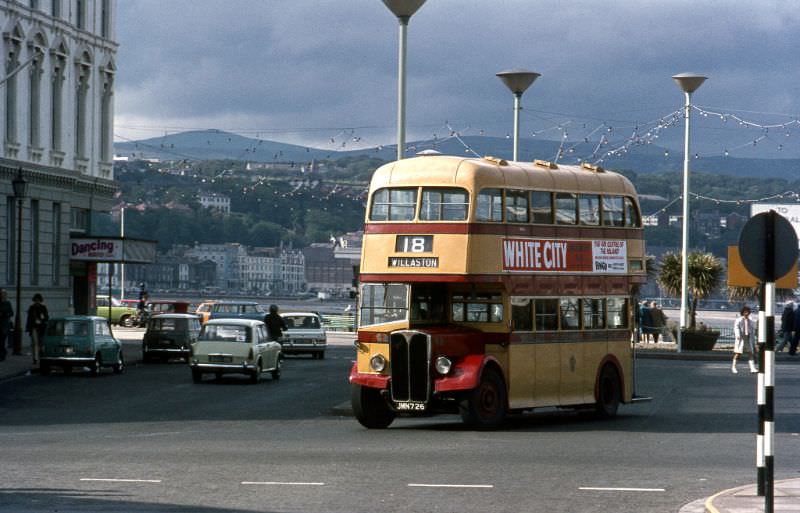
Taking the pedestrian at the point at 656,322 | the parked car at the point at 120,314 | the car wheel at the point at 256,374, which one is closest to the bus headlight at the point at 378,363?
the car wheel at the point at 256,374

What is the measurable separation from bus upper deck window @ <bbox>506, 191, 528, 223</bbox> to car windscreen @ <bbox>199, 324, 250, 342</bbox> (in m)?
14.2

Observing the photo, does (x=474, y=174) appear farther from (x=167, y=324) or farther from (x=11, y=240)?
(x=11, y=240)

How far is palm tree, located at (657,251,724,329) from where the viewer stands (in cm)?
6738

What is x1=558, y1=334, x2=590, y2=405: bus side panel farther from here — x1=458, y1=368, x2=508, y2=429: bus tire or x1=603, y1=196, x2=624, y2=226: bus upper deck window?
x1=603, y1=196, x2=624, y2=226: bus upper deck window

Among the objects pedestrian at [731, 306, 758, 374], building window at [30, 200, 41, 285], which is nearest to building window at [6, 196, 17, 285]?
building window at [30, 200, 41, 285]

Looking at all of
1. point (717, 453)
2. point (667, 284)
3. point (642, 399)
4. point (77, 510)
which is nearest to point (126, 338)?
point (667, 284)

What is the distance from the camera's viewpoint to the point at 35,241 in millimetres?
56062

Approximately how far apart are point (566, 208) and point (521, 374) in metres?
3.08

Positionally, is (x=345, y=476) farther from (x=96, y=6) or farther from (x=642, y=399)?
(x=96, y=6)

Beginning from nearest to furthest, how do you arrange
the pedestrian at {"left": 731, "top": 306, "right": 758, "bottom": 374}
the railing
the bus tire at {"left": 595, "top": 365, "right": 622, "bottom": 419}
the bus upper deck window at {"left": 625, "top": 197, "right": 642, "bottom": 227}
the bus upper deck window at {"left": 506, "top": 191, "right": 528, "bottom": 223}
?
1. the bus upper deck window at {"left": 506, "top": 191, "right": 528, "bottom": 223}
2. the bus tire at {"left": 595, "top": 365, "right": 622, "bottom": 419}
3. the bus upper deck window at {"left": 625, "top": 197, "right": 642, "bottom": 227}
4. the pedestrian at {"left": 731, "top": 306, "right": 758, "bottom": 374}
5. the railing

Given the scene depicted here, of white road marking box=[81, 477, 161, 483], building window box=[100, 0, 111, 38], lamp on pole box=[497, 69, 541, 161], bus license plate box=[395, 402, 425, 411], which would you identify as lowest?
white road marking box=[81, 477, 161, 483]

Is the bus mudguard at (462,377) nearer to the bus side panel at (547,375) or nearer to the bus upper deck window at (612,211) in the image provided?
the bus side panel at (547,375)

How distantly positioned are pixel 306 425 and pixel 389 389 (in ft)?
6.05

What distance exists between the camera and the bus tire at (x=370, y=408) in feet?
84.1
